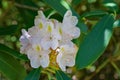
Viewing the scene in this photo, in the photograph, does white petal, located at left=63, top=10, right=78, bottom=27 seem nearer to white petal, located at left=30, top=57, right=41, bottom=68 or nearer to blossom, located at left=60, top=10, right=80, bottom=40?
blossom, located at left=60, top=10, right=80, bottom=40

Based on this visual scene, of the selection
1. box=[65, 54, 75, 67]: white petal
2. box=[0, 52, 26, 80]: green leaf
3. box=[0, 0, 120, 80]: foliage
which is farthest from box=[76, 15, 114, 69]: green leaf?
box=[0, 52, 26, 80]: green leaf

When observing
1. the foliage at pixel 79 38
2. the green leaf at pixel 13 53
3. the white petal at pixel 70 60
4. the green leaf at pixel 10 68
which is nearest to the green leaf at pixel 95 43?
the foliage at pixel 79 38

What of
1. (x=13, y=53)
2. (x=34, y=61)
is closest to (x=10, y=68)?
(x=13, y=53)

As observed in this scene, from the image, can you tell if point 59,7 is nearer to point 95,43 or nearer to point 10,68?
point 95,43

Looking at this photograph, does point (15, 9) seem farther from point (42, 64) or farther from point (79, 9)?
point (42, 64)

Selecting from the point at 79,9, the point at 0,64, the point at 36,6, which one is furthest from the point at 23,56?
the point at 79,9

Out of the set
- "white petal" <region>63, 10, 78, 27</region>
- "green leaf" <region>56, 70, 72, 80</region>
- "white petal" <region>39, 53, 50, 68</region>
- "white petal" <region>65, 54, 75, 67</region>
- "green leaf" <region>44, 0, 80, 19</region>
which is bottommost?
"green leaf" <region>56, 70, 72, 80</region>

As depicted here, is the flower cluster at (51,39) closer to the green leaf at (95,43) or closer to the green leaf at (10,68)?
the green leaf at (95,43)
